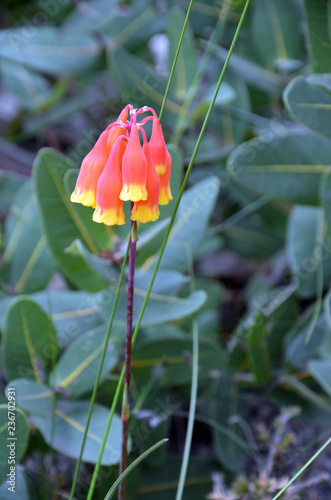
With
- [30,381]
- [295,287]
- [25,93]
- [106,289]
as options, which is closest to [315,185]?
[295,287]

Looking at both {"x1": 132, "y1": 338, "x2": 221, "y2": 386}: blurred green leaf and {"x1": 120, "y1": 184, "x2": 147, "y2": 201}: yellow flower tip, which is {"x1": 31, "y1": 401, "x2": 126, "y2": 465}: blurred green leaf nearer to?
{"x1": 132, "y1": 338, "x2": 221, "y2": 386}: blurred green leaf

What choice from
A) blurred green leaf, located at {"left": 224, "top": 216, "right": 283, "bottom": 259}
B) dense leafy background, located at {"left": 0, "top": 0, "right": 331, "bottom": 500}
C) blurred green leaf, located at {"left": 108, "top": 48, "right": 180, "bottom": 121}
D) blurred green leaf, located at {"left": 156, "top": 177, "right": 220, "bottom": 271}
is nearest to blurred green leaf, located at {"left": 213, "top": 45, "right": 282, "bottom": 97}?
dense leafy background, located at {"left": 0, "top": 0, "right": 331, "bottom": 500}

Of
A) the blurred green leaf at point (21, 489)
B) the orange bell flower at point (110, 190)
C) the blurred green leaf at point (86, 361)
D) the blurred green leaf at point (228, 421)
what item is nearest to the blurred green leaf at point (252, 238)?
the blurred green leaf at point (228, 421)

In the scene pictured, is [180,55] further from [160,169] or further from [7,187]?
[160,169]

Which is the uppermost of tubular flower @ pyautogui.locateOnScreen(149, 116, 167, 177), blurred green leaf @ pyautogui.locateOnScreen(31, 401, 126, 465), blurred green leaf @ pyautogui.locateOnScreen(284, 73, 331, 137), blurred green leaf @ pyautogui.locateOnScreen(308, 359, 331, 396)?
blurred green leaf @ pyautogui.locateOnScreen(284, 73, 331, 137)

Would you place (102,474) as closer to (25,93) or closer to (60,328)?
(60,328)

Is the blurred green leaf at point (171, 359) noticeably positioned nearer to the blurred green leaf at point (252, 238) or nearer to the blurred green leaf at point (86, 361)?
the blurred green leaf at point (86, 361)
